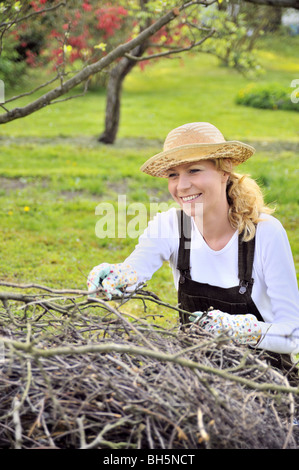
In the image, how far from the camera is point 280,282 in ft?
9.06

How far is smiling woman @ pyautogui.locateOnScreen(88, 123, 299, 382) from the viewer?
9.04ft

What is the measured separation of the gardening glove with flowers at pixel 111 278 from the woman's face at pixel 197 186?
471 mm

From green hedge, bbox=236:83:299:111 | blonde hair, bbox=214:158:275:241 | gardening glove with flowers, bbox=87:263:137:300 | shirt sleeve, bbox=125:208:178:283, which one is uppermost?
green hedge, bbox=236:83:299:111

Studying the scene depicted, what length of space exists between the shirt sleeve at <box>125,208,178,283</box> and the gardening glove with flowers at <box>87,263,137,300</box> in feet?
0.68

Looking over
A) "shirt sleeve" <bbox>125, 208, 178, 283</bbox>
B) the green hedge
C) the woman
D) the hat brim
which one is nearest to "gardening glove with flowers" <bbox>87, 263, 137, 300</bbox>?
the woman

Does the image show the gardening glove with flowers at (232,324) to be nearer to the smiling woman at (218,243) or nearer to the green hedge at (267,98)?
the smiling woman at (218,243)

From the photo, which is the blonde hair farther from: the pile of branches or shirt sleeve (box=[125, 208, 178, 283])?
the pile of branches

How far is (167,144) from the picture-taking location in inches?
116

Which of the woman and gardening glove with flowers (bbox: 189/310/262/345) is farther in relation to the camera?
the woman

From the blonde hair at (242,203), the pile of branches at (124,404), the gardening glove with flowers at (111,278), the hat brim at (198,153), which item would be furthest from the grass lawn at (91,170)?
the pile of branches at (124,404)

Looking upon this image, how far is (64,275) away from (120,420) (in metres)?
4.18

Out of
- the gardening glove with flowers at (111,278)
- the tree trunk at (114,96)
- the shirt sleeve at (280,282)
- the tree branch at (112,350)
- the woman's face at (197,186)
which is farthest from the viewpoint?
the tree trunk at (114,96)

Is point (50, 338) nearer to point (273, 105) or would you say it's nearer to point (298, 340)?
point (298, 340)

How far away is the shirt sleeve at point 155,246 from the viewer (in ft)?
9.62
